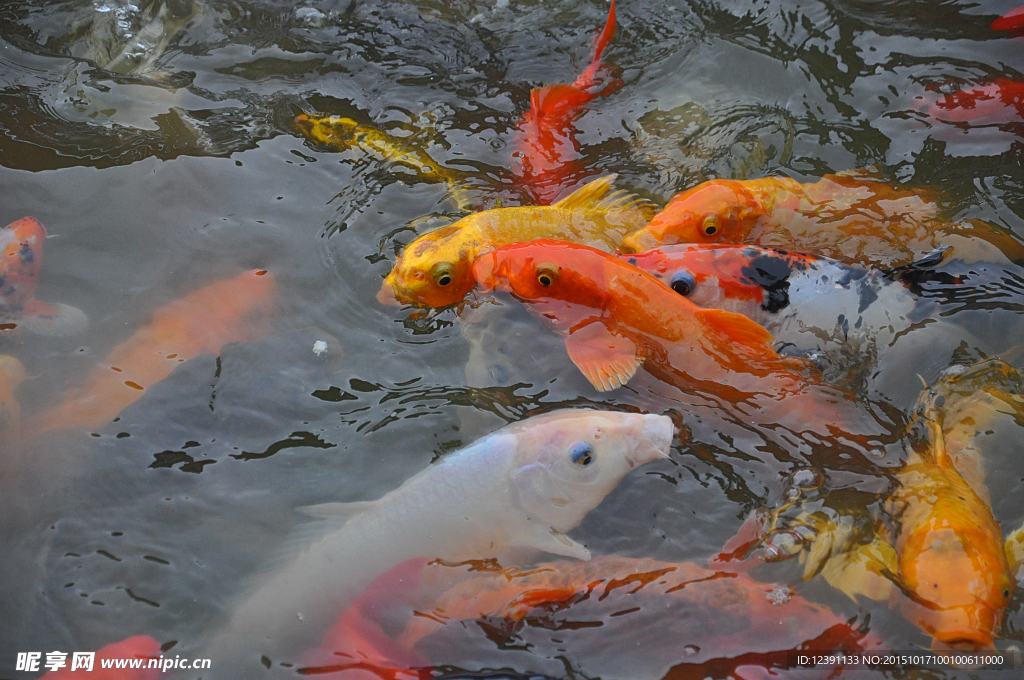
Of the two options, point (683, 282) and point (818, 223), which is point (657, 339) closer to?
point (683, 282)

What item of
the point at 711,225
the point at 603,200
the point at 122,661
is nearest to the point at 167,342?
the point at 122,661

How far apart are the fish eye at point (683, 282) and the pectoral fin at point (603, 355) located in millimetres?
423

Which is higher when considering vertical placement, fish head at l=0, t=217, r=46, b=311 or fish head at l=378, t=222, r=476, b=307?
fish head at l=378, t=222, r=476, b=307

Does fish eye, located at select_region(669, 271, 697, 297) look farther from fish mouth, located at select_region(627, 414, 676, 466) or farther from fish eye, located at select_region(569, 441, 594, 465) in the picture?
fish eye, located at select_region(569, 441, 594, 465)

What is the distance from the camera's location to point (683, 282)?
11.7ft

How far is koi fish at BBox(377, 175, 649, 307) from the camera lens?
142 inches

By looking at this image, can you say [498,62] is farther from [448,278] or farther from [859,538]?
[859,538]

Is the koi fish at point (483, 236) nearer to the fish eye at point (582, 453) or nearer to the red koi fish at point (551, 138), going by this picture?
the red koi fish at point (551, 138)

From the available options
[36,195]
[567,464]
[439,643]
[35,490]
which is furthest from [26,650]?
[36,195]

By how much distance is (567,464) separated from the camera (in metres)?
3.00

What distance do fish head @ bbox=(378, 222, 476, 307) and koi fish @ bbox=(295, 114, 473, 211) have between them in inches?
25.7

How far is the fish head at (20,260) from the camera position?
3.81 meters

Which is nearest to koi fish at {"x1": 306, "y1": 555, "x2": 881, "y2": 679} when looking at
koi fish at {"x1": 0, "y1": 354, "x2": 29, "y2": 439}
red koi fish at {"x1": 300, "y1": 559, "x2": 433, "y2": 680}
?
red koi fish at {"x1": 300, "y1": 559, "x2": 433, "y2": 680}

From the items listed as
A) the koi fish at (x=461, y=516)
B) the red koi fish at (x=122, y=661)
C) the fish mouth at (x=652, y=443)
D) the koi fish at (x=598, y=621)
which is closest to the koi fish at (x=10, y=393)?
the red koi fish at (x=122, y=661)
